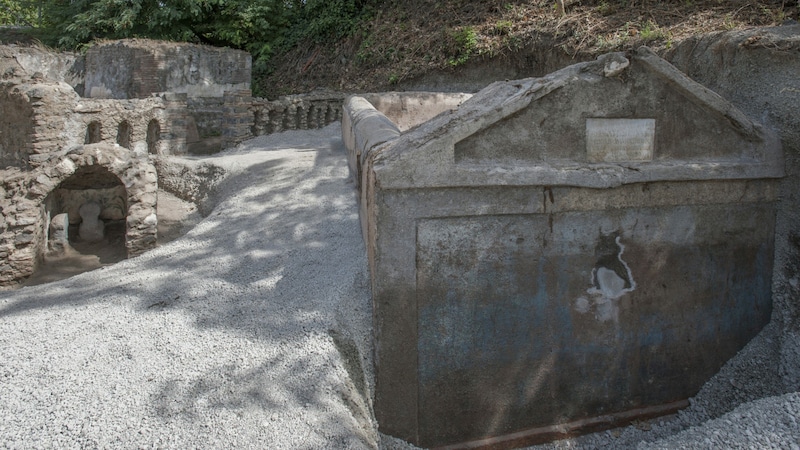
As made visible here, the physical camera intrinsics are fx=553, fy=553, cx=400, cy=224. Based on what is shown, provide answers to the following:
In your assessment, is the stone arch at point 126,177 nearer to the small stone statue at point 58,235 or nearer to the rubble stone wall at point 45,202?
the rubble stone wall at point 45,202

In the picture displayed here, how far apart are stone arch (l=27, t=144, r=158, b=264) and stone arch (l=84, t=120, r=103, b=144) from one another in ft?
12.2

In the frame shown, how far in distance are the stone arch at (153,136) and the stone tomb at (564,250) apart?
34.8 feet

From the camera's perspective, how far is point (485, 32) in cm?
1286

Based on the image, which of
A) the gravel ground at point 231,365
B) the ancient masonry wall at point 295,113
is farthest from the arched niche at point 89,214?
the ancient masonry wall at point 295,113

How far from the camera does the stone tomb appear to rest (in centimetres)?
351

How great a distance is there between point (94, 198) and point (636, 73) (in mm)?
8507

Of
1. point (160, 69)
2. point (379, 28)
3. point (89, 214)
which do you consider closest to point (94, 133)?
point (89, 214)

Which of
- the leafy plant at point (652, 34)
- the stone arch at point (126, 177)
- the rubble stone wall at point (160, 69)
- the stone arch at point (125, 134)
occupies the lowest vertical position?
the stone arch at point (126, 177)

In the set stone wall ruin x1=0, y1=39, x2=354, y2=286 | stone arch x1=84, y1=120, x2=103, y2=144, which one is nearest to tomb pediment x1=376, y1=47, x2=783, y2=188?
stone wall ruin x1=0, y1=39, x2=354, y2=286

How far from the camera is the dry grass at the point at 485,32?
26.5 feet

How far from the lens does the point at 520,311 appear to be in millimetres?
3725

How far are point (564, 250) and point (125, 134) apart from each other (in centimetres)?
1146

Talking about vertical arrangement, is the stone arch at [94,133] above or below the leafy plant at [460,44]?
below

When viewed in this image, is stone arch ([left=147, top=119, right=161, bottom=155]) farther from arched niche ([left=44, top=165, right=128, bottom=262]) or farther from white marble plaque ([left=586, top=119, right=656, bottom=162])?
white marble plaque ([left=586, top=119, right=656, bottom=162])
